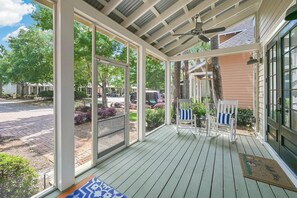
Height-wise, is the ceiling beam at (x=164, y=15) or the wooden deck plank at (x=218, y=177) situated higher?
the ceiling beam at (x=164, y=15)

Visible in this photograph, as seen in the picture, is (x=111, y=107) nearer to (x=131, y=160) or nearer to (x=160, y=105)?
(x=131, y=160)

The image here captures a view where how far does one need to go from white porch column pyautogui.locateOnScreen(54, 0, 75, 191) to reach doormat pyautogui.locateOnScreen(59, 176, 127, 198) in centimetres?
13

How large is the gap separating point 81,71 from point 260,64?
4.74 metres

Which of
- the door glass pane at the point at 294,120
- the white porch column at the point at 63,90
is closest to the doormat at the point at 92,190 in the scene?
the white porch column at the point at 63,90

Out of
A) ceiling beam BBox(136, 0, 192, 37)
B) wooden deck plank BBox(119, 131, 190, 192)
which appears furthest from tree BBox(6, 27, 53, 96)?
ceiling beam BBox(136, 0, 192, 37)

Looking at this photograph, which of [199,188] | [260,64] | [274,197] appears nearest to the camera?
[274,197]

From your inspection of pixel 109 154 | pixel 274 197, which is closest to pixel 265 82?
pixel 274 197

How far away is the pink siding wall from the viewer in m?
5.84

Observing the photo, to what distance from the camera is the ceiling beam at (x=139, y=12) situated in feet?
10.3

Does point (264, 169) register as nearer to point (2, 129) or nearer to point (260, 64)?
point (260, 64)

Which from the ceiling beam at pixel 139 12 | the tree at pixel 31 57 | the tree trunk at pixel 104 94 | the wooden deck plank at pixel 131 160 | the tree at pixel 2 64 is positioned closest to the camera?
the tree at pixel 2 64

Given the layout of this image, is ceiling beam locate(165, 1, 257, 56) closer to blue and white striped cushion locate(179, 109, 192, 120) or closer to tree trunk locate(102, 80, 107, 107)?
blue and white striped cushion locate(179, 109, 192, 120)

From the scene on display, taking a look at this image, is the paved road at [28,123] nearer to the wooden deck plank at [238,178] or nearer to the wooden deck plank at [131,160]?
the wooden deck plank at [131,160]

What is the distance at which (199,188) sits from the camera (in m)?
2.23
